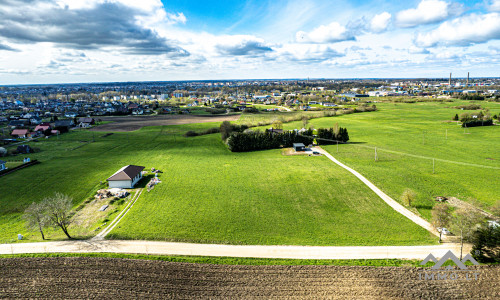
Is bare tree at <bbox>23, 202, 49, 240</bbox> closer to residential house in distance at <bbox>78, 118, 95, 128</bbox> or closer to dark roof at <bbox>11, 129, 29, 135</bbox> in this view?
dark roof at <bbox>11, 129, 29, 135</bbox>

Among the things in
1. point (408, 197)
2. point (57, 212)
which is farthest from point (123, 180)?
point (408, 197)

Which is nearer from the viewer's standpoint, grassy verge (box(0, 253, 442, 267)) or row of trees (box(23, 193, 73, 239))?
grassy verge (box(0, 253, 442, 267))

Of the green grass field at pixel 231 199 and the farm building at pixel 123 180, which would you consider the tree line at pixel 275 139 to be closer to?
the green grass field at pixel 231 199

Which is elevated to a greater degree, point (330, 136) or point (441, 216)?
point (330, 136)

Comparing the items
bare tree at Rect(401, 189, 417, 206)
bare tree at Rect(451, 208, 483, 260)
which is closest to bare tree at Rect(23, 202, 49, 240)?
bare tree at Rect(451, 208, 483, 260)

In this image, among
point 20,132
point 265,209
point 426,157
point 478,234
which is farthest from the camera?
point 20,132

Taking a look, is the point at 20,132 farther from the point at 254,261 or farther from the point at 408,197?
the point at 408,197

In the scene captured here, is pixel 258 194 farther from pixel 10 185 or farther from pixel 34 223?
pixel 10 185

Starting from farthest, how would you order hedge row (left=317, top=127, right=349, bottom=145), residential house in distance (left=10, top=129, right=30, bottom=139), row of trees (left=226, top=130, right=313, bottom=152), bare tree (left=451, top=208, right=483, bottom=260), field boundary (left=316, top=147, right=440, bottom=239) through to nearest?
1. residential house in distance (left=10, top=129, right=30, bottom=139)
2. hedge row (left=317, top=127, right=349, bottom=145)
3. row of trees (left=226, top=130, right=313, bottom=152)
4. field boundary (left=316, top=147, right=440, bottom=239)
5. bare tree (left=451, top=208, right=483, bottom=260)
